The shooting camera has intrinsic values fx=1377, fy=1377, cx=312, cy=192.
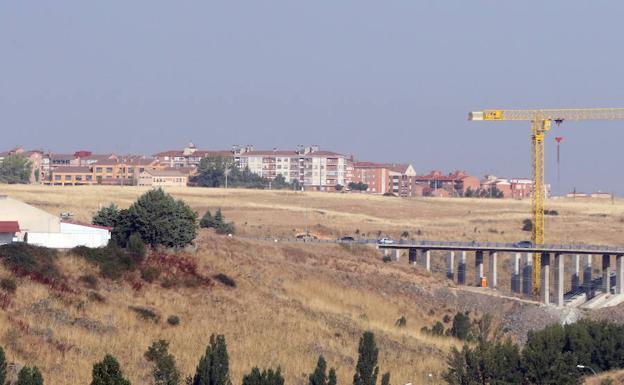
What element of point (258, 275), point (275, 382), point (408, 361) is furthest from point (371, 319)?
point (275, 382)

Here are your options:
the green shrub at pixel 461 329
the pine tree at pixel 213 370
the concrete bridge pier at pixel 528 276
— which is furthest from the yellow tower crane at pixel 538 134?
the pine tree at pixel 213 370

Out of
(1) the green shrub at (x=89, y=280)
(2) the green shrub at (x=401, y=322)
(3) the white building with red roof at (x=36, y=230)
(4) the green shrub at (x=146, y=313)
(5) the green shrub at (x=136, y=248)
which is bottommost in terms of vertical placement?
(2) the green shrub at (x=401, y=322)

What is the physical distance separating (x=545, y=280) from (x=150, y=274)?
49.5 meters

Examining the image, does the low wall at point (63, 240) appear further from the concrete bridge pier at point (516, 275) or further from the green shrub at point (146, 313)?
the concrete bridge pier at point (516, 275)

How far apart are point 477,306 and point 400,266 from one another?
1172 centimetres

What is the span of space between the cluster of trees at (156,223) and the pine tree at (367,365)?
2769 cm

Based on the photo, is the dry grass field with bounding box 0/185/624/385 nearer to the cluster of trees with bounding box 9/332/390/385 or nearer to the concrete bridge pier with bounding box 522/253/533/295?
the cluster of trees with bounding box 9/332/390/385

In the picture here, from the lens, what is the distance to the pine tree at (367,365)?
6557 centimetres

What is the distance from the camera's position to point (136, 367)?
226ft

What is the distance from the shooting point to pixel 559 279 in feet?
409

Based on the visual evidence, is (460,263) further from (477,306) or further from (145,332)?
(145,332)

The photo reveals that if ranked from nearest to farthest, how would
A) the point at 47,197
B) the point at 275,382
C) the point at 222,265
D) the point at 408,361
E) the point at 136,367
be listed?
the point at 275,382, the point at 136,367, the point at 408,361, the point at 222,265, the point at 47,197

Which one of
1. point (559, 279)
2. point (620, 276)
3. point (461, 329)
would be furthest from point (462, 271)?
point (461, 329)

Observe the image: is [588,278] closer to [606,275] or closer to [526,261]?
[606,275]
